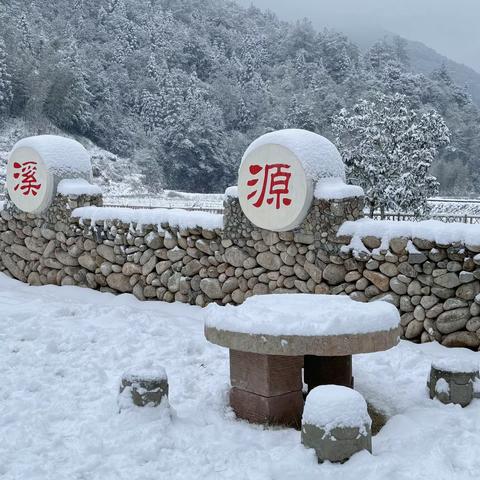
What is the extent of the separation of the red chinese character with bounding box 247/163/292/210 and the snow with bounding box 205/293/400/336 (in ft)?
8.10

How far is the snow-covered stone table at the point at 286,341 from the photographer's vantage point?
412 cm

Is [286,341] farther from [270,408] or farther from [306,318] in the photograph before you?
[270,408]

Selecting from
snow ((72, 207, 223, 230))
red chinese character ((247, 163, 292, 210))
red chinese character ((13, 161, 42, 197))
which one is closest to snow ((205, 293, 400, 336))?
red chinese character ((247, 163, 292, 210))

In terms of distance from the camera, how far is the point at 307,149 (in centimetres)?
699

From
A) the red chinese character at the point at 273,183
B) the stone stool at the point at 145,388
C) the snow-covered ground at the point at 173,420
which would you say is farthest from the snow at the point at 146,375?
the red chinese character at the point at 273,183

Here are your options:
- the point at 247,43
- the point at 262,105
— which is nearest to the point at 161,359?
the point at 262,105

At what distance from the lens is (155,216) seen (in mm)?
8445

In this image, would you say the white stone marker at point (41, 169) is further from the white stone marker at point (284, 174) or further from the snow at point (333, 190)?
the snow at point (333, 190)

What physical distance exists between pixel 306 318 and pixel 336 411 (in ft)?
2.71

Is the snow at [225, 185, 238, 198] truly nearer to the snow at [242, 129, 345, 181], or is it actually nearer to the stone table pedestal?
the snow at [242, 129, 345, 181]

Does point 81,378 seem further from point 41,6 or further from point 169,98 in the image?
point 41,6

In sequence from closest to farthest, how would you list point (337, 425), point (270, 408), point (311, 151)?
point (337, 425)
point (270, 408)
point (311, 151)

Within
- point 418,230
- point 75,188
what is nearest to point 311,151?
point 418,230

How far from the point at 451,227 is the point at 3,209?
25.6ft
